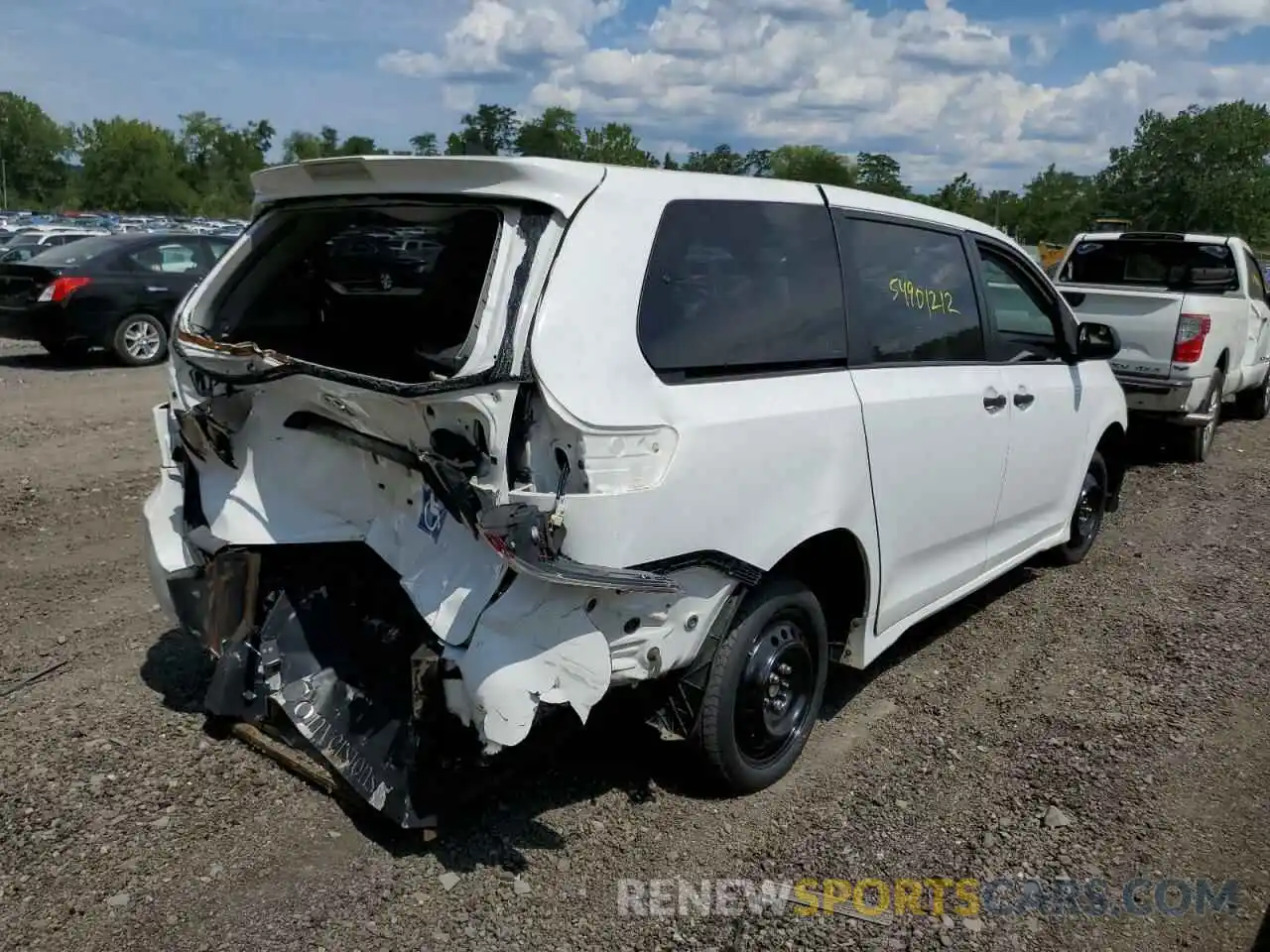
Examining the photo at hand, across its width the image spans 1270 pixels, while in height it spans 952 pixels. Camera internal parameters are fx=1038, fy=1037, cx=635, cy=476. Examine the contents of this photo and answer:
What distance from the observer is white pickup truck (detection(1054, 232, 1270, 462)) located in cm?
821

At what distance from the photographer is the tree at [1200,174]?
39.8m

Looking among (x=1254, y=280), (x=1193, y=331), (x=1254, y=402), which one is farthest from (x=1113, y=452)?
(x=1254, y=402)

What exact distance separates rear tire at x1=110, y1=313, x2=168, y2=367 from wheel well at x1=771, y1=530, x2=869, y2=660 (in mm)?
11048

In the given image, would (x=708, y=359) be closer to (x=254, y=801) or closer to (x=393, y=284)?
(x=393, y=284)

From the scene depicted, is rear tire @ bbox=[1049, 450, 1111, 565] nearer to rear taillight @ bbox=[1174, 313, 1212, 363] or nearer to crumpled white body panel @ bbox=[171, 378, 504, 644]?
rear taillight @ bbox=[1174, 313, 1212, 363]

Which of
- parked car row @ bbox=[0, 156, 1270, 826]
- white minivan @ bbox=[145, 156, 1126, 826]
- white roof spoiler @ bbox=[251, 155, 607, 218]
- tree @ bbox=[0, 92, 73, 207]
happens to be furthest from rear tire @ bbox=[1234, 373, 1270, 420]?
tree @ bbox=[0, 92, 73, 207]

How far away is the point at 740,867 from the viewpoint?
10.4ft

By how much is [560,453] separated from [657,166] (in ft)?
10.3

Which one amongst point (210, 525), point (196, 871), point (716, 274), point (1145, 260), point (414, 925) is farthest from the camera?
point (1145, 260)

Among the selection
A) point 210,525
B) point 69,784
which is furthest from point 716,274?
point 69,784

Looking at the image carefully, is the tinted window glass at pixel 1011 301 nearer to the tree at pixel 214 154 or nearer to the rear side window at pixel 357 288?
the rear side window at pixel 357 288

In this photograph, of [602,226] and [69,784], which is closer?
[602,226]

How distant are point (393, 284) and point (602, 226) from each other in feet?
4.16

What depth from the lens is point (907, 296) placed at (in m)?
4.06
